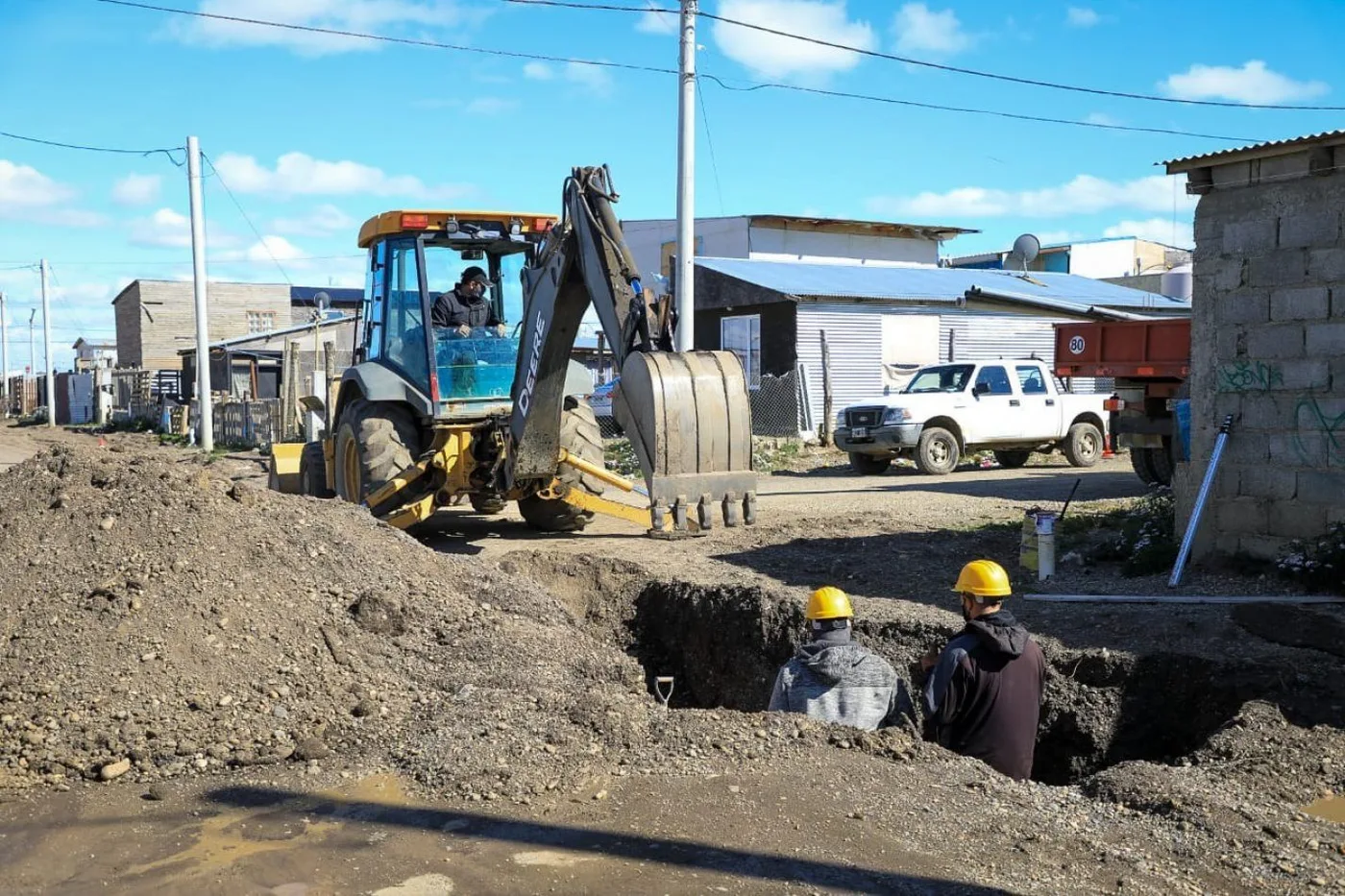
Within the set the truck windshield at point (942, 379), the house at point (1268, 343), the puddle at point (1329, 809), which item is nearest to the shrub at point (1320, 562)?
the house at point (1268, 343)

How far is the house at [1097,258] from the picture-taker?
5012 cm

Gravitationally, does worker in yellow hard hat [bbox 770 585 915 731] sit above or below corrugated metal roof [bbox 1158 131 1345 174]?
below

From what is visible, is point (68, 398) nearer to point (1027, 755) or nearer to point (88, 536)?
point (88, 536)

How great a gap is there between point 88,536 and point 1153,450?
12.5 m

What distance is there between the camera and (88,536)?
22.0 feet

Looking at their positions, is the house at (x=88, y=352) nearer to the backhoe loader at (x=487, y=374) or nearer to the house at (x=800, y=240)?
the house at (x=800, y=240)

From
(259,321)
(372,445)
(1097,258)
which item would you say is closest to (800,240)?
(1097,258)

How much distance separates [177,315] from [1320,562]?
184 feet

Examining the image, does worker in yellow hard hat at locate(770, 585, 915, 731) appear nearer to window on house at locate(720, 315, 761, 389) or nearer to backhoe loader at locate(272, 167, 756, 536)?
backhoe loader at locate(272, 167, 756, 536)

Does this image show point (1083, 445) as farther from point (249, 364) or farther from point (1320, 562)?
point (249, 364)

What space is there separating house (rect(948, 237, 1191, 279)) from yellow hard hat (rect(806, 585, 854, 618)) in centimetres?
4568

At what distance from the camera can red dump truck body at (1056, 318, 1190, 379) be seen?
14117 millimetres

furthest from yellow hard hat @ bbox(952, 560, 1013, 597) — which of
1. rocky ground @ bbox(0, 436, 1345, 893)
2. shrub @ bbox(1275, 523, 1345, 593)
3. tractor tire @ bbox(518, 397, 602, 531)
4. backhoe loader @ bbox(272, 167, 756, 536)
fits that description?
tractor tire @ bbox(518, 397, 602, 531)

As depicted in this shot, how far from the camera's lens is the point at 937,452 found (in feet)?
62.2
